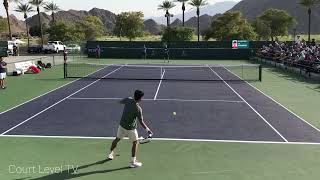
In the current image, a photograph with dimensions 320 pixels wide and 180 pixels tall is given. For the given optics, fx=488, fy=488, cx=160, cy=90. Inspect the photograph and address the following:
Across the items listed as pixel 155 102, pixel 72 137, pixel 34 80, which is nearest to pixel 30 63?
pixel 34 80

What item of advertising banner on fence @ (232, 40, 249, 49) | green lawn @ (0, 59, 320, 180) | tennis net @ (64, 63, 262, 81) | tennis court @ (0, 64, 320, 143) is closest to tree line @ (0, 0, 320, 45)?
advertising banner on fence @ (232, 40, 249, 49)

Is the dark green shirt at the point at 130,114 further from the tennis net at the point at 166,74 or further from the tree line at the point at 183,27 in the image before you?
the tree line at the point at 183,27

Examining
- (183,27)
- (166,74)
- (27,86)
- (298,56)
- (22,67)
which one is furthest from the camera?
(183,27)

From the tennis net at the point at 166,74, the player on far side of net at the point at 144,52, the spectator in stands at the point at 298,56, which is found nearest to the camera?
the spectator in stands at the point at 298,56

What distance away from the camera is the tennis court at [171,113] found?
46.6 feet

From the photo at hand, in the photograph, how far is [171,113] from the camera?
1788 cm

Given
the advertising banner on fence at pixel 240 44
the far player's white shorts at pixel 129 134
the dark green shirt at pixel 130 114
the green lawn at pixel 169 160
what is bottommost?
the green lawn at pixel 169 160

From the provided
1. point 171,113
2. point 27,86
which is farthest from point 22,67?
point 171,113

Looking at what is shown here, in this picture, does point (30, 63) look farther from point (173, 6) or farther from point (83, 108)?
A: point (173, 6)

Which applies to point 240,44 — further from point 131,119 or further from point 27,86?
point 131,119

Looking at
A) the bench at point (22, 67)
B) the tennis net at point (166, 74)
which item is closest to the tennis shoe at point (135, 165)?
the tennis net at point (166, 74)

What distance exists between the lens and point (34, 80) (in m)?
30.0

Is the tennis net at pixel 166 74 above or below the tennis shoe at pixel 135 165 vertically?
above

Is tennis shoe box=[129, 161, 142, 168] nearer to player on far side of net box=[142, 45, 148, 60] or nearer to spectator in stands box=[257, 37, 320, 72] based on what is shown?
spectator in stands box=[257, 37, 320, 72]
